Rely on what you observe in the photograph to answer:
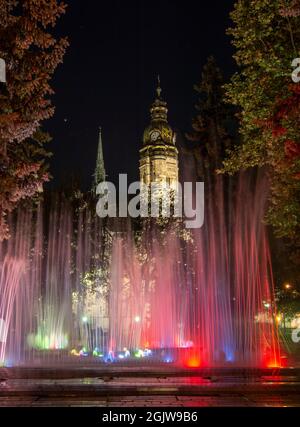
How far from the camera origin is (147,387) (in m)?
11.5

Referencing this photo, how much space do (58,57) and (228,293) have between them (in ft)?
46.6

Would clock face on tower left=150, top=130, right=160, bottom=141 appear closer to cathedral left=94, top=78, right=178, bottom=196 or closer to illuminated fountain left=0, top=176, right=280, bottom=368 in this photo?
cathedral left=94, top=78, right=178, bottom=196

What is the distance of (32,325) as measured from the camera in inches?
1196

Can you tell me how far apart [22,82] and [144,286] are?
18.5m

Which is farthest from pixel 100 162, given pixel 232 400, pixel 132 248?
pixel 232 400

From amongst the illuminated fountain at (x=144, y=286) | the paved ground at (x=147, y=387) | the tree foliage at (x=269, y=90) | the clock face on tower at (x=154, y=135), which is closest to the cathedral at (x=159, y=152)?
the clock face on tower at (x=154, y=135)

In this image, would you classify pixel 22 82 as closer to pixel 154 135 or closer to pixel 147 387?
pixel 147 387

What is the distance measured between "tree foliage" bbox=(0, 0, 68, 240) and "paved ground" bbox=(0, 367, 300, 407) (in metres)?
5.03

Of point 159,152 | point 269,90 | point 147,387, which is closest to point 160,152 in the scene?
point 159,152

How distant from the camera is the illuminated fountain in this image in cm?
2267

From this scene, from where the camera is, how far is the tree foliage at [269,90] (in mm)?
16516

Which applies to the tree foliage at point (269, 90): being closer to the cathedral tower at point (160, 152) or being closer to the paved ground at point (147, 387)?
the paved ground at point (147, 387)
